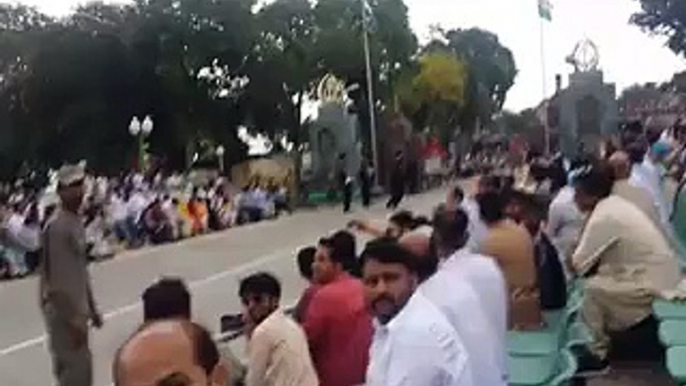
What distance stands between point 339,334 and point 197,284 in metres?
17.0

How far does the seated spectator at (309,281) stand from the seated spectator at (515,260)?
1.14m

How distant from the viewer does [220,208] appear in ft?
139

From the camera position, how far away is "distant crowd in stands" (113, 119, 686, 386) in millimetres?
5023

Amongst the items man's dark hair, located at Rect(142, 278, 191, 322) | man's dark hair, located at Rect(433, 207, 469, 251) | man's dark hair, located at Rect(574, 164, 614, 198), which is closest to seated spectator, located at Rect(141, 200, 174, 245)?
man's dark hair, located at Rect(574, 164, 614, 198)

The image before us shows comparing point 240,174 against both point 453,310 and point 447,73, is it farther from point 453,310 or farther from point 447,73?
point 453,310

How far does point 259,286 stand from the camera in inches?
301

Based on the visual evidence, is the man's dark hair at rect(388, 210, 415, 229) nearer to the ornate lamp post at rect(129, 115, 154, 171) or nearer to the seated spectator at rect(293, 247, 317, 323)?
the seated spectator at rect(293, 247, 317, 323)

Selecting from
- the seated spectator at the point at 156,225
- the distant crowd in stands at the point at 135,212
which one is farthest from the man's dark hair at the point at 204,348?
the seated spectator at the point at 156,225

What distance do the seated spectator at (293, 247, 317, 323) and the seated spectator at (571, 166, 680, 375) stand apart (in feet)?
6.44

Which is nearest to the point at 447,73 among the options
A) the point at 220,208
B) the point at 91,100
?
the point at 91,100

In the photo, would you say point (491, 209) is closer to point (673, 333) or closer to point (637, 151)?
point (673, 333)

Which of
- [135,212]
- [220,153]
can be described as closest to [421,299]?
[135,212]

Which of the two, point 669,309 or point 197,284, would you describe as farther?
point 197,284

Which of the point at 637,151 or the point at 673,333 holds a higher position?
the point at 637,151
